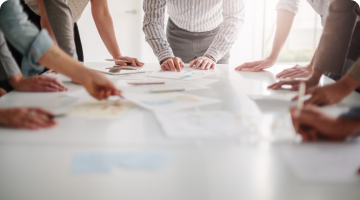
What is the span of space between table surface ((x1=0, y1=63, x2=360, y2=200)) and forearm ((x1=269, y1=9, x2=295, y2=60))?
32.2 inches

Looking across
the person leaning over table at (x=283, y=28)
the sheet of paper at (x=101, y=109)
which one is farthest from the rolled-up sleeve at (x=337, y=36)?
the sheet of paper at (x=101, y=109)

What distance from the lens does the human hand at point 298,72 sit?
0.81m

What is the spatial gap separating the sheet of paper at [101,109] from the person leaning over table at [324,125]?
1.00ft

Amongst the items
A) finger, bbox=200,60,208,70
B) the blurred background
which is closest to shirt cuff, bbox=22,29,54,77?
finger, bbox=200,60,208,70

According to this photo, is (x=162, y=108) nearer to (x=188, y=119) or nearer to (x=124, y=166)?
(x=188, y=119)

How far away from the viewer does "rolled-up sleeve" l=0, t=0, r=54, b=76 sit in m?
0.54

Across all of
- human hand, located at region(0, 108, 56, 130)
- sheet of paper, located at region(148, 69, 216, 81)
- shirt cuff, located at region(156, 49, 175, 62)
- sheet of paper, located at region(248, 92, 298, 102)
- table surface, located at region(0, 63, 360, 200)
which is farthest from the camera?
shirt cuff, located at region(156, 49, 175, 62)

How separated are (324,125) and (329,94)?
0.17 meters

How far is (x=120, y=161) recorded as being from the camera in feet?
1.10

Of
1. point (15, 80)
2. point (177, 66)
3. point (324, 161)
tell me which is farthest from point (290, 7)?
point (15, 80)

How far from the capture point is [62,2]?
809 millimetres

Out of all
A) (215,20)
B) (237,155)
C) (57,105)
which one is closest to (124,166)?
(237,155)

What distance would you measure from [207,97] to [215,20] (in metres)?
0.96

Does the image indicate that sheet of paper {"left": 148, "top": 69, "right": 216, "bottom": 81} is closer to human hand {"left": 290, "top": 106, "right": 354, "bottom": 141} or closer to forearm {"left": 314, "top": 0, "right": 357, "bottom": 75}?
forearm {"left": 314, "top": 0, "right": 357, "bottom": 75}
